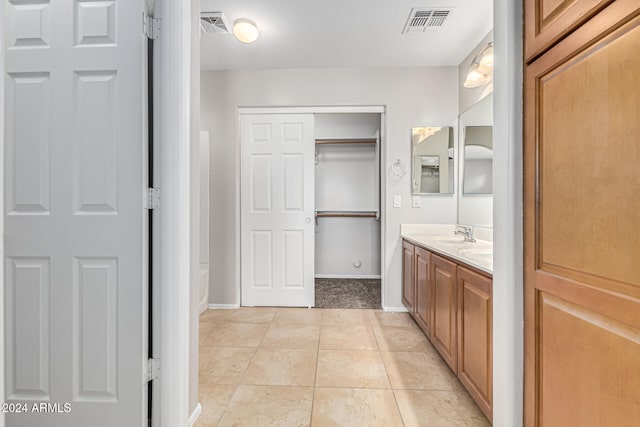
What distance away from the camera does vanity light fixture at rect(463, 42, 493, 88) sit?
2.32 meters

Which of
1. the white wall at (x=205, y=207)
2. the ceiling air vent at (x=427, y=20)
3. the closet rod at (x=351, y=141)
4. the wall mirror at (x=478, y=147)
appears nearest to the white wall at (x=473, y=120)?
the wall mirror at (x=478, y=147)

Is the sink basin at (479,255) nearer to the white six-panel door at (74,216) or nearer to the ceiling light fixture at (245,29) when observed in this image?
the white six-panel door at (74,216)

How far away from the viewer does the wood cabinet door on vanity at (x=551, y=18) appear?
34.4 inches

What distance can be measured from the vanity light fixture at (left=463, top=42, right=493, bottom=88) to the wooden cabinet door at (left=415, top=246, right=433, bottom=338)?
1441 millimetres

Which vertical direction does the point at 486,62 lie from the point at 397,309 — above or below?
above

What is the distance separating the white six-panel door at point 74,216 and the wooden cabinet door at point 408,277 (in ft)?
7.33

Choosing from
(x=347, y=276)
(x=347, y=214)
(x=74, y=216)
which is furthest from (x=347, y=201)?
(x=74, y=216)

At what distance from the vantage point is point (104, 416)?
135 centimetres

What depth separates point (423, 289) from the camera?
2516 millimetres

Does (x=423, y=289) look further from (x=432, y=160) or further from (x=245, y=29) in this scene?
(x=245, y=29)

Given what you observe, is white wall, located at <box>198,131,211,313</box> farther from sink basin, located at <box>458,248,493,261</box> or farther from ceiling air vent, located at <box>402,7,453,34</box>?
sink basin, located at <box>458,248,493,261</box>

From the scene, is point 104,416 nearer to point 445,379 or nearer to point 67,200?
point 67,200

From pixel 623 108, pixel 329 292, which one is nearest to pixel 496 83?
pixel 623 108

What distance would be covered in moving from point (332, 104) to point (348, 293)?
228 centimetres
